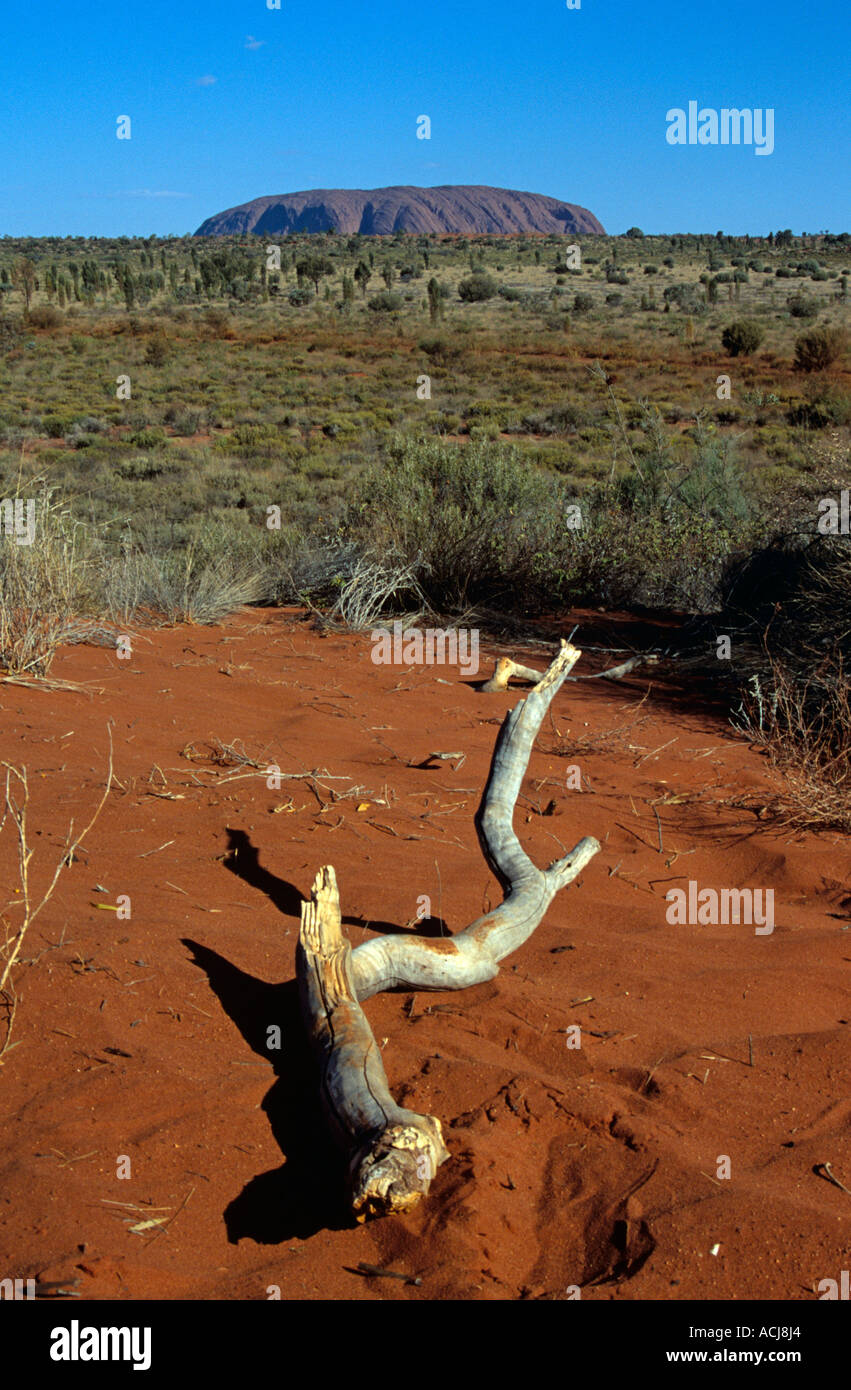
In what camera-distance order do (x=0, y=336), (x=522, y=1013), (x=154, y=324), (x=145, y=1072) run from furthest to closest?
(x=154, y=324), (x=0, y=336), (x=522, y=1013), (x=145, y=1072)

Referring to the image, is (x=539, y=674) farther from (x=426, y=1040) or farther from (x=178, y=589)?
(x=426, y=1040)

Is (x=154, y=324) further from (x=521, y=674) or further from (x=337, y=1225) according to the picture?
(x=337, y=1225)

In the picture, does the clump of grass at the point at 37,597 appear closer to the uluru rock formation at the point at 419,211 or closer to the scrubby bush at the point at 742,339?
the scrubby bush at the point at 742,339

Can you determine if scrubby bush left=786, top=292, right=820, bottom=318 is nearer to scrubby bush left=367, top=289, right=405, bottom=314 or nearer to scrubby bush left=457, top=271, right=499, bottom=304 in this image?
scrubby bush left=457, top=271, right=499, bottom=304

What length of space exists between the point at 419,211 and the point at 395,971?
18910 cm

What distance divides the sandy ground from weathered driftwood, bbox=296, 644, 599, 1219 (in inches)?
6.1

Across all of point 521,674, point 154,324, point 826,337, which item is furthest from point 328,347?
point 521,674

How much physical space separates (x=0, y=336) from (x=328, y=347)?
34.0 feet

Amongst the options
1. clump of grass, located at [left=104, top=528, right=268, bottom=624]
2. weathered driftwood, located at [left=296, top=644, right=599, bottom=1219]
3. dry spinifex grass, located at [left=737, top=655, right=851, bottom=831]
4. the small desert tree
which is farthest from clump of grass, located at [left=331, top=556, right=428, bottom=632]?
the small desert tree

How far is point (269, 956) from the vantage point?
3291 millimetres

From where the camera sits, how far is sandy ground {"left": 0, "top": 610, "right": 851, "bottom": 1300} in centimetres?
217

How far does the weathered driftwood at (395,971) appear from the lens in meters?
2.13

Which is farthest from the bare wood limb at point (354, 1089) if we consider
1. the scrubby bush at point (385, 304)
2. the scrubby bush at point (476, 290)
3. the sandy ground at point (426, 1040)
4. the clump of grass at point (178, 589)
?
the scrubby bush at point (476, 290)

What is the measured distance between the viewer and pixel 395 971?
2.98 meters
